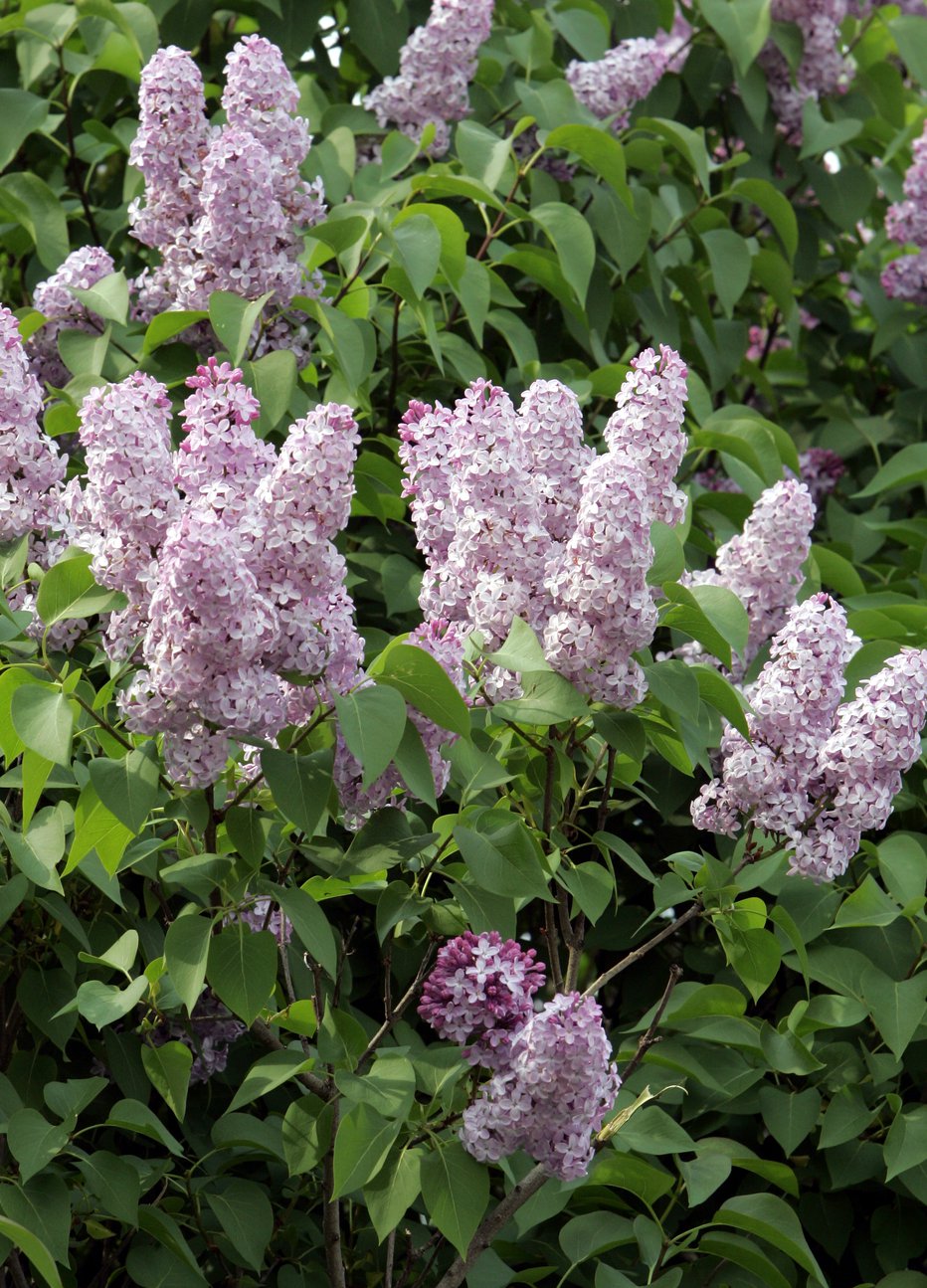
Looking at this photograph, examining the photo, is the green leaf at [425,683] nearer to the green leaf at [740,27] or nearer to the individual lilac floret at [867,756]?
the individual lilac floret at [867,756]

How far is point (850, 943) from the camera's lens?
2424 millimetres

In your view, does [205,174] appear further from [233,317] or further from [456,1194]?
[456,1194]

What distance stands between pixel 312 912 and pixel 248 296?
101 cm

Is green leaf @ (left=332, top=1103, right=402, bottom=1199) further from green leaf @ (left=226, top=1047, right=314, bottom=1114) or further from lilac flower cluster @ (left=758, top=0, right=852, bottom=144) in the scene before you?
lilac flower cluster @ (left=758, top=0, right=852, bottom=144)

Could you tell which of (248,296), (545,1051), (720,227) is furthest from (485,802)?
(720,227)

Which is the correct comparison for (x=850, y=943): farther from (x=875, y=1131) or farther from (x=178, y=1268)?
(x=178, y=1268)

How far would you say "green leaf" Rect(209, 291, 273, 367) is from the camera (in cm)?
217

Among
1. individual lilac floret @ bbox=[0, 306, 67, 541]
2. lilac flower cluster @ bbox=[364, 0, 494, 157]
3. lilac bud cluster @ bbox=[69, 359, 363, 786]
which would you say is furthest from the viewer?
lilac flower cluster @ bbox=[364, 0, 494, 157]

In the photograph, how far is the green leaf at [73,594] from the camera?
66.3 inches

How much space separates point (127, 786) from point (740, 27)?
2358 millimetres

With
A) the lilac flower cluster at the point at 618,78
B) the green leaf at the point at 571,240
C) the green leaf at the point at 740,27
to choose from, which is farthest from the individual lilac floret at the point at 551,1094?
the green leaf at the point at 740,27

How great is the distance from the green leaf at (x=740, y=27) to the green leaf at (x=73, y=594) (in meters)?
2.14

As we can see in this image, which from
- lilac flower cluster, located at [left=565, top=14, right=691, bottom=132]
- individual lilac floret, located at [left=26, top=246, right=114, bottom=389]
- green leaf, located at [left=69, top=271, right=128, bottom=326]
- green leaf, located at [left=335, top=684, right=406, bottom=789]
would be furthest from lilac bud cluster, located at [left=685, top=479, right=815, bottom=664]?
lilac flower cluster, located at [left=565, top=14, right=691, bottom=132]

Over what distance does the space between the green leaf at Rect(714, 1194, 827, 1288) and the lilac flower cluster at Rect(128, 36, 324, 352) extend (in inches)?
51.2
